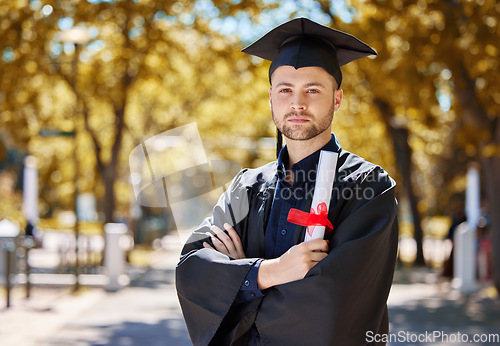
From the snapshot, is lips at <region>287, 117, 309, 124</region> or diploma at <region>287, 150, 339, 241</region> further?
lips at <region>287, 117, 309, 124</region>

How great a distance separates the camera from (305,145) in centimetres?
272

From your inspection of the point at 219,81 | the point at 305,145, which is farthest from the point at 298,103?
the point at 219,81

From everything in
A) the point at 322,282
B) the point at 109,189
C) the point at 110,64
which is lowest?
the point at 322,282

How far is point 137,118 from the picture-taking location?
100 ft

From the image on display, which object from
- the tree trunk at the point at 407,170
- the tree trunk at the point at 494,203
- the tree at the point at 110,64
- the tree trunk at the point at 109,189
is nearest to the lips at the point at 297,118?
the tree at the point at 110,64

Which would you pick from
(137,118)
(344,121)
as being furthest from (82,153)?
(344,121)

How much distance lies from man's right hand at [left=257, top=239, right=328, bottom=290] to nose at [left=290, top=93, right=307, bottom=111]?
0.51m

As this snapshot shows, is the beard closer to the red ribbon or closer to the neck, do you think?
the neck

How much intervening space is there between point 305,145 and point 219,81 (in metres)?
23.8

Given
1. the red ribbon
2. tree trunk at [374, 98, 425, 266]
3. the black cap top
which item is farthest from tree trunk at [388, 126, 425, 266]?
the red ribbon

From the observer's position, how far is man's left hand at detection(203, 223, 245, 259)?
105 inches

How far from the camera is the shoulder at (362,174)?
8.55ft

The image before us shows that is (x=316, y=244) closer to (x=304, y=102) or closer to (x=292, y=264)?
(x=292, y=264)

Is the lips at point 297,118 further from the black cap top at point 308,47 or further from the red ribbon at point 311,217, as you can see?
the red ribbon at point 311,217
